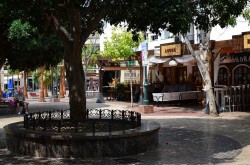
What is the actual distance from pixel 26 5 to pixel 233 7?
4.94m

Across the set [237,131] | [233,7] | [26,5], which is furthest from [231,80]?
[26,5]

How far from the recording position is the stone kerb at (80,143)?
351 inches

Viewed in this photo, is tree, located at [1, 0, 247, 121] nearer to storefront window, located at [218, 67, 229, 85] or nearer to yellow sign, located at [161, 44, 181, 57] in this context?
yellow sign, located at [161, 44, 181, 57]

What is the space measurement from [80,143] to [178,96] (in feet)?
47.7

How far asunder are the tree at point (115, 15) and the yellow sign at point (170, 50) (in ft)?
31.8

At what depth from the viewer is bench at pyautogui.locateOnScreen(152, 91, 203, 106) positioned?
2217cm

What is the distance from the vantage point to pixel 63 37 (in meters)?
10.6

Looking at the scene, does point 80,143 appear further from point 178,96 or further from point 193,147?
point 178,96

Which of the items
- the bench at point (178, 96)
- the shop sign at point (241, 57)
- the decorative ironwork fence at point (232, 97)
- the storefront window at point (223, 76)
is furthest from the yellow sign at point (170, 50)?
the storefront window at point (223, 76)

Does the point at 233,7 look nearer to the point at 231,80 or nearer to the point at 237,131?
the point at 237,131

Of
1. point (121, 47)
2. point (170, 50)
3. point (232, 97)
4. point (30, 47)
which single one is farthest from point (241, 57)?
point (30, 47)

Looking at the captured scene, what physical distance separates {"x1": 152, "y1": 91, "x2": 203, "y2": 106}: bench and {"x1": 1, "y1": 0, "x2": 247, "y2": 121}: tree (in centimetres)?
1131

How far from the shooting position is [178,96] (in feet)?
75.0

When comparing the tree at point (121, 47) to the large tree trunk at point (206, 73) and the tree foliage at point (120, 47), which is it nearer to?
the tree foliage at point (120, 47)
